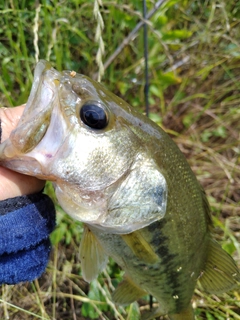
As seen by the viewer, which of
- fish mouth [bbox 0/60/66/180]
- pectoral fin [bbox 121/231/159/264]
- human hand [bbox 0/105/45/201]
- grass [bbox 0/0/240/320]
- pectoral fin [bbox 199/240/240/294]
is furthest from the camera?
grass [bbox 0/0/240/320]

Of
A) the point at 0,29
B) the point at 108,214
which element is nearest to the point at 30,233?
the point at 108,214

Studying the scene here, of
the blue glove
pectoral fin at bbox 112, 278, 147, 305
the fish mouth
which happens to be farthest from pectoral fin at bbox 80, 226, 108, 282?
the fish mouth

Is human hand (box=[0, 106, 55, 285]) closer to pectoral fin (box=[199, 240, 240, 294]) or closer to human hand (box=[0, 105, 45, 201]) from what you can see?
human hand (box=[0, 105, 45, 201])

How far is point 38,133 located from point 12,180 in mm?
202

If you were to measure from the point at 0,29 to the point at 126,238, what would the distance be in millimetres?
1472

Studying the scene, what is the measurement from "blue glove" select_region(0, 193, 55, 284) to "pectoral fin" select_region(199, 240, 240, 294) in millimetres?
654

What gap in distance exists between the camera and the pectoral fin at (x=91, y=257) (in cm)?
124

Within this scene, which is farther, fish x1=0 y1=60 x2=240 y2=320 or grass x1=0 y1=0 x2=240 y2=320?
grass x1=0 y1=0 x2=240 y2=320

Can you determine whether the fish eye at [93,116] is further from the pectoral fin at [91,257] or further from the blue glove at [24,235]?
the pectoral fin at [91,257]

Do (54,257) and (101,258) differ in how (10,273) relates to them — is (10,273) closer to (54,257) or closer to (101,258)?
(101,258)

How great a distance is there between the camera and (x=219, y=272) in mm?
1411

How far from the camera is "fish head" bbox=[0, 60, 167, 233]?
3.14ft

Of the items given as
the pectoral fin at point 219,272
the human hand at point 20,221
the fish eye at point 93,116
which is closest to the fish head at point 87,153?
the fish eye at point 93,116

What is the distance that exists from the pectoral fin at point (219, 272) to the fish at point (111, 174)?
0.10m
